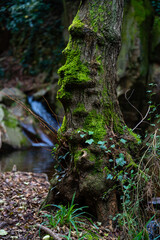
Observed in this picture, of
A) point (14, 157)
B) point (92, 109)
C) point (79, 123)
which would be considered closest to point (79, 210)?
point (79, 123)

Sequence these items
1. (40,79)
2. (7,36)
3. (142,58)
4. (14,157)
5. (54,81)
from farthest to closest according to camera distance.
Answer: (7,36) → (40,79) → (54,81) → (142,58) → (14,157)

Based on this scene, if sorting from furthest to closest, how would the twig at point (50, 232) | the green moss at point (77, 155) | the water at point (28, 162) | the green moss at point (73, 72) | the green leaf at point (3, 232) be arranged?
the water at point (28, 162)
the green moss at point (73, 72)
the green moss at point (77, 155)
the green leaf at point (3, 232)
the twig at point (50, 232)

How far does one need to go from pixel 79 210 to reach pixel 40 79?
969 cm

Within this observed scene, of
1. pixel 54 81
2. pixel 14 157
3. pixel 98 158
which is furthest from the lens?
pixel 54 81

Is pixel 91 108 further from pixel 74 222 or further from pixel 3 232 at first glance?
pixel 3 232

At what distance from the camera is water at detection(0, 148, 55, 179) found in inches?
211

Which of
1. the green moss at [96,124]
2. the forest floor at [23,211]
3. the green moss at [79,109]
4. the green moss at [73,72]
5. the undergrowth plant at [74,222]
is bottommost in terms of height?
the forest floor at [23,211]

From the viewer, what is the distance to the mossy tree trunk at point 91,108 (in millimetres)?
2199

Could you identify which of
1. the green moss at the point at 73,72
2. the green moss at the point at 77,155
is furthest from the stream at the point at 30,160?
the green moss at the point at 77,155

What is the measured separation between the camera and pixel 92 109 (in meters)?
2.39

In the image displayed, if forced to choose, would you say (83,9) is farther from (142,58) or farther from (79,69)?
(142,58)

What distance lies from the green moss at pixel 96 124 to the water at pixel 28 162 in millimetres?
2735

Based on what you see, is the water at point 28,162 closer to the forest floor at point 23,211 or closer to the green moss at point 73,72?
the forest floor at point 23,211

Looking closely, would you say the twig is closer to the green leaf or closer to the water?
the green leaf
